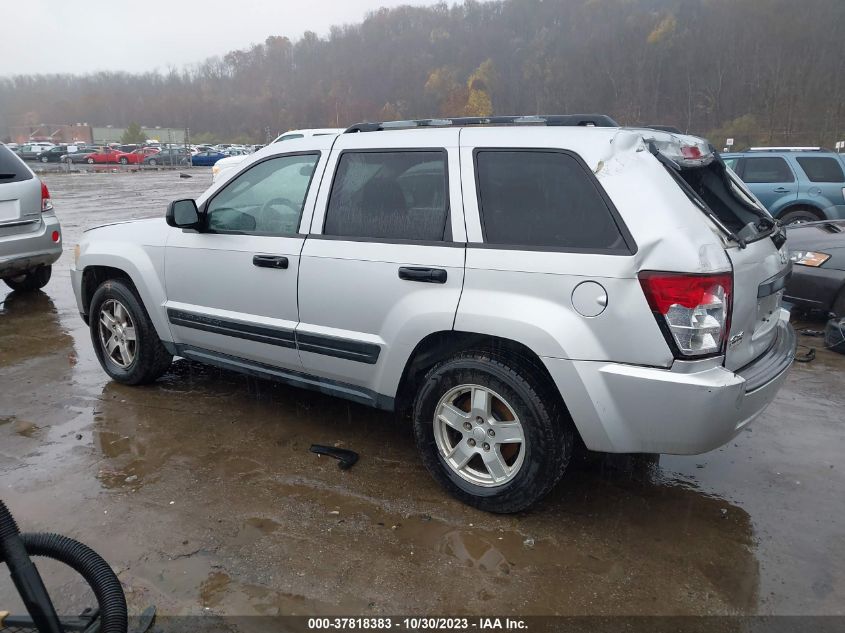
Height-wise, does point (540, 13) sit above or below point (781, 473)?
above

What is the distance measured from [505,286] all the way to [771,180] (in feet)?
31.8

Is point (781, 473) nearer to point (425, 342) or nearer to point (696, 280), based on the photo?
point (696, 280)

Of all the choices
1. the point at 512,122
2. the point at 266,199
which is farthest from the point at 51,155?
the point at 512,122

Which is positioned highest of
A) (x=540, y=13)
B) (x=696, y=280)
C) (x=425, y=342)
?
(x=540, y=13)

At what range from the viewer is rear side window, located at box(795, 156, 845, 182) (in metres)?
10.7

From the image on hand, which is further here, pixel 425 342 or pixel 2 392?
pixel 2 392

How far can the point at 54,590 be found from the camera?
9.03 feet

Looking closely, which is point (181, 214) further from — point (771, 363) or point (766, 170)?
point (766, 170)

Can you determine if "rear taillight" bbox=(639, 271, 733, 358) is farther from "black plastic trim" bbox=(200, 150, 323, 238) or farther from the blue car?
the blue car

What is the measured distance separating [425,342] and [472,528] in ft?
3.09

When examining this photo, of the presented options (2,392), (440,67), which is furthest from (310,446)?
(440,67)

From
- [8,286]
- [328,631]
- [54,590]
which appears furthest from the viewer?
[8,286]

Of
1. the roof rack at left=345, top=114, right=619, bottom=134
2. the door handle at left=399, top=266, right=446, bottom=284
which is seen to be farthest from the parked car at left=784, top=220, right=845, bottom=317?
the door handle at left=399, top=266, right=446, bottom=284

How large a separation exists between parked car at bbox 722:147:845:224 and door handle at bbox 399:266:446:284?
9034 mm
